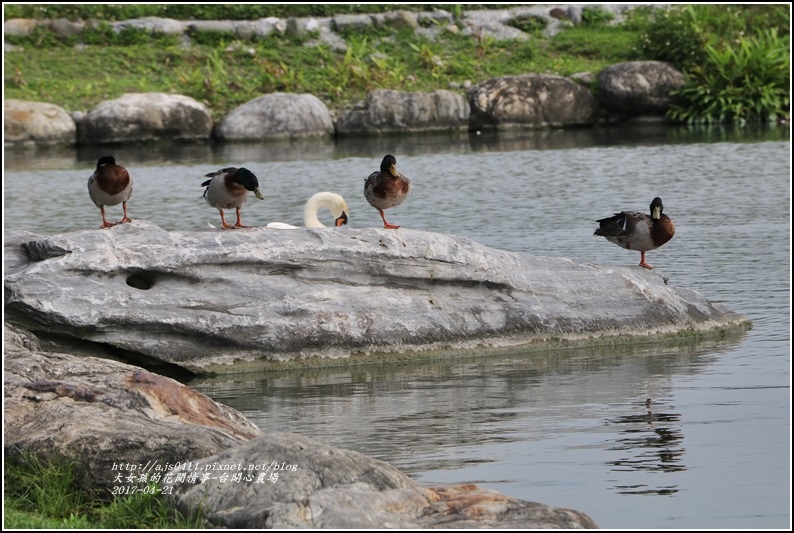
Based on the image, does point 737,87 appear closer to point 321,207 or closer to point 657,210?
point 321,207

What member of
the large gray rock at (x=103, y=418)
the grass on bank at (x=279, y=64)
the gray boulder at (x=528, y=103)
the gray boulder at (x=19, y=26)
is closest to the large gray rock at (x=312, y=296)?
the large gray rock at (x=103, y=418)

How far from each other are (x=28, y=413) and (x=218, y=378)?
3662 millimetres

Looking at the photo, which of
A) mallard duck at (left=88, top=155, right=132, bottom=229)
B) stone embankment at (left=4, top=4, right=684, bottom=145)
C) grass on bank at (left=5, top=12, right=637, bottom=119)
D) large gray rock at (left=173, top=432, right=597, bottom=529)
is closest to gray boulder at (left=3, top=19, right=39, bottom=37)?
grass on bank at (left=5, top=12, right=637, bottom=119)

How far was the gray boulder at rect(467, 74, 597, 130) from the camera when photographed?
32438 mm

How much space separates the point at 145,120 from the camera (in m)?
31.2

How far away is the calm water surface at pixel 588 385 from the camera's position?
799cm

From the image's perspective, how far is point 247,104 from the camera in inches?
1270

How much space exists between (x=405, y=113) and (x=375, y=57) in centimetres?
365

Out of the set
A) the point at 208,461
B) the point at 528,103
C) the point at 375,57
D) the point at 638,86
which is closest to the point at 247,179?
the point at 208,461

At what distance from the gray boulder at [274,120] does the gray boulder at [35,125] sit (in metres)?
3.57

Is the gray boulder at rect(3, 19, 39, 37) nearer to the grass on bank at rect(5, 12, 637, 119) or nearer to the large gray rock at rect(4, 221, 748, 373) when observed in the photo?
the grass on bank at rect(5, 12, 637, 119)

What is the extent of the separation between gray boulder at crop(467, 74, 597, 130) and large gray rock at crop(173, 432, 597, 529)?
26.6 m

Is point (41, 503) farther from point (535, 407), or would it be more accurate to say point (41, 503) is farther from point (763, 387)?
point (763, 387)

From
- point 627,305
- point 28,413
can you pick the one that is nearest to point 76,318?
point 28,413
